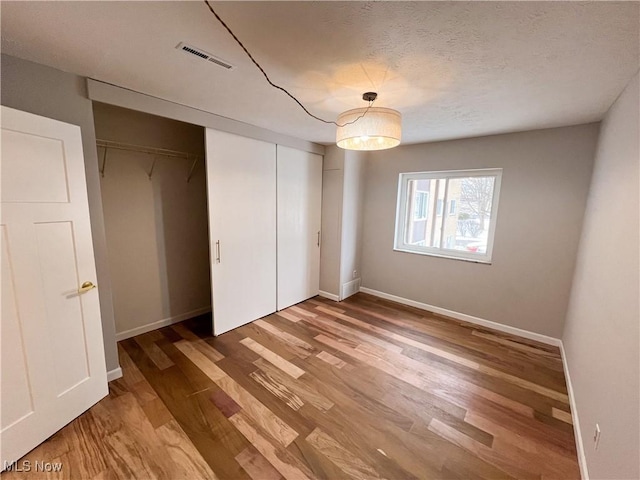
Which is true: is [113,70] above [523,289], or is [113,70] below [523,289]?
above

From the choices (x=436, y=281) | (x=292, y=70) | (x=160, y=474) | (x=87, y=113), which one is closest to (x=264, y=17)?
(x=292, y=70)

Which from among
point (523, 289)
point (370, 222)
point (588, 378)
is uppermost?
point (370, 222)

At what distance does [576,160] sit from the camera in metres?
2.55

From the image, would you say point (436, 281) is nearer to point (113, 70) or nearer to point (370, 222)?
point (370, 222)

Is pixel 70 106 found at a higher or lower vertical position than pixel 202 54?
lower

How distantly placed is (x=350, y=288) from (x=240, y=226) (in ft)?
6.74

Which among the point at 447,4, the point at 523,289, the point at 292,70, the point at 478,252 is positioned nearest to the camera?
the point at 447,4

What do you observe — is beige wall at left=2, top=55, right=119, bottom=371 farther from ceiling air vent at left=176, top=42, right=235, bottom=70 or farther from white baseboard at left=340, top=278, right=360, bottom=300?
white baseboard at left=340, top=278, right=360, bottom=300

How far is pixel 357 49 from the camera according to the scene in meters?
1.38

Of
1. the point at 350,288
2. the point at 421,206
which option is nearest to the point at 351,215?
the point at 421,206

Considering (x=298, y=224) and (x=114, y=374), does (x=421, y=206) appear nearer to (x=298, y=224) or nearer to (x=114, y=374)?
Answer: (x=298, y=224)

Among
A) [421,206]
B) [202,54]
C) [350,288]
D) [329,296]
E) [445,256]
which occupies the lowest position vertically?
[329,296]

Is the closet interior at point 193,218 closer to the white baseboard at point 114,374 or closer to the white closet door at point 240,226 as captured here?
the white closet door at point 240,226

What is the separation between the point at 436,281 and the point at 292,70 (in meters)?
3.07
